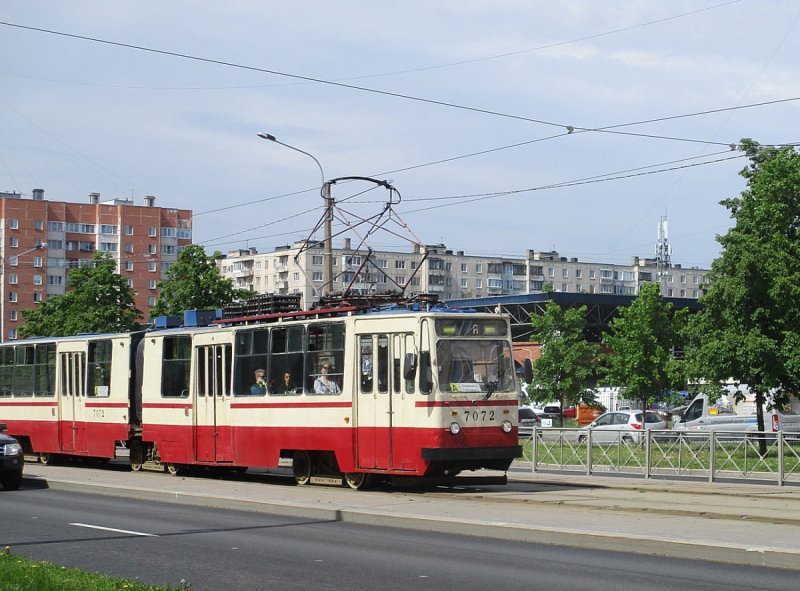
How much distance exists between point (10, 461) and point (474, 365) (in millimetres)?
9025

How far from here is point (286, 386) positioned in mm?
22125

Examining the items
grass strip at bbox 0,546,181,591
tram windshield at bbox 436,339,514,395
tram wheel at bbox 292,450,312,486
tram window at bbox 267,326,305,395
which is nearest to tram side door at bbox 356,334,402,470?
tram windshield at bbox 436,339,514,395

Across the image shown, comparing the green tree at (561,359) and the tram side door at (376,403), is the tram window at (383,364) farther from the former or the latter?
the green tree at (561,359)

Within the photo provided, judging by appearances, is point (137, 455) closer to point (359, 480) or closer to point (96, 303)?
point (359, 480)

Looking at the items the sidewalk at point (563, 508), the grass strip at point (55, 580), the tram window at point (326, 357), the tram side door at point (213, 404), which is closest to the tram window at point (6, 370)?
the sidewalk at point (563, 508)

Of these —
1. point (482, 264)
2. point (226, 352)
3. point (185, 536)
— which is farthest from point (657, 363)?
point (482, 264)

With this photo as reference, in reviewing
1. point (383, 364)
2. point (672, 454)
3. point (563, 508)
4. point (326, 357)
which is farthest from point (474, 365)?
point (672, 454)

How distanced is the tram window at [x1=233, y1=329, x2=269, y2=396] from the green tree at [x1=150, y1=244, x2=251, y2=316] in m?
27.9

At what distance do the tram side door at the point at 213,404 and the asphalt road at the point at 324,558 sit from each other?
6862 mm

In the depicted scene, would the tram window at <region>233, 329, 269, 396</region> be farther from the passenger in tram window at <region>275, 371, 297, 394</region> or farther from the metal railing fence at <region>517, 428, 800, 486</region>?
the metal railing fence at <region>517, 428, 800, 486</region>

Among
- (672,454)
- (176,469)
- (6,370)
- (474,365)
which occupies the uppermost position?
(6,370)

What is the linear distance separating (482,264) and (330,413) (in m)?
146

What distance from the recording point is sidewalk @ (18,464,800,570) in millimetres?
12547

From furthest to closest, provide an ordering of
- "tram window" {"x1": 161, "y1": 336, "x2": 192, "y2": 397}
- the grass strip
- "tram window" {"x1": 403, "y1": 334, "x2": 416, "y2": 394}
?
"tram window" {"x1": 161, "y1": 336, "x2": 192, "y2": 397} → "tram window" {"x1": 403, "y1": 334, "x2": 416, "y2": 394} → the grass strip
